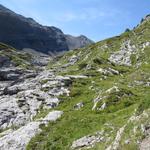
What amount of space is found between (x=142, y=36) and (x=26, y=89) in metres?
80.5

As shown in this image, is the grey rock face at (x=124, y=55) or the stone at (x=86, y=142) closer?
the stone at (x=86, y=142)

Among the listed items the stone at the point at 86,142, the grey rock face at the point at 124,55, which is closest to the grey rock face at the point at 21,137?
the stone at the point at 86,142

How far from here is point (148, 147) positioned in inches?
1059

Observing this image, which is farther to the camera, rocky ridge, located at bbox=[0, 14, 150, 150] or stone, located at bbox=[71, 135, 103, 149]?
stone, located at bbox=[71, 135, 103, 149]

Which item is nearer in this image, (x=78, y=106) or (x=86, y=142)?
(x=86, y=142)

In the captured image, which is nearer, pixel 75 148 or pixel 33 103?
pixel 75 148

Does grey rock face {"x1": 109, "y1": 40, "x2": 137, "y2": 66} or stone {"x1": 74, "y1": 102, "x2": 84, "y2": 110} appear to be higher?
grey rock face {"x1": 109, "y1": 40, "x2": 137, "y2": 66}

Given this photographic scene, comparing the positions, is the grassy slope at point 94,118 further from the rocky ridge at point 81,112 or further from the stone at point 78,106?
the stone at point 78,106

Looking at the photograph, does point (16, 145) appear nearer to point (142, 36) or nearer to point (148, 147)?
point (148, 147)

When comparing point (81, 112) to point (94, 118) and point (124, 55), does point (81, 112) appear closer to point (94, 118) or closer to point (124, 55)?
point (94, 118)

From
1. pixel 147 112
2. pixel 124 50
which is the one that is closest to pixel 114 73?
pixel 124 50

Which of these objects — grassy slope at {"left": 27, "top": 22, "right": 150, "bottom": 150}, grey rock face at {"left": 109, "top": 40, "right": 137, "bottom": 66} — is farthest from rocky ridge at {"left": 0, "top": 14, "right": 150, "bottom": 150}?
grey rock face at {"left": 109, "top": 40, "right": 137, "bottom": 66}

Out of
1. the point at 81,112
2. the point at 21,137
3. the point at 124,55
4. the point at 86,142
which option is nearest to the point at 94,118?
the point at 81,112

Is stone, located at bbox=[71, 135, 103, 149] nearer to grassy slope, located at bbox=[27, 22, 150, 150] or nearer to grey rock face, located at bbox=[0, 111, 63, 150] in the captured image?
grassy slope, located at bbox=[27, 22, 150, 150]
